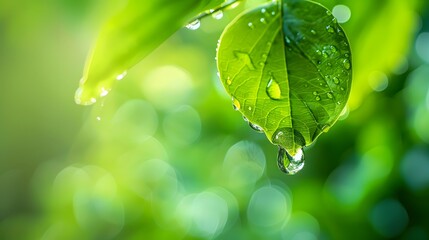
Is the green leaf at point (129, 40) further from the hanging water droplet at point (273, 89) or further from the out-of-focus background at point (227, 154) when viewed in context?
the out-of-focus background at point (227, 154)

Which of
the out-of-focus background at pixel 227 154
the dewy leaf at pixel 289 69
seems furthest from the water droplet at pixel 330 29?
the out-of-focus background at pixel 227 154

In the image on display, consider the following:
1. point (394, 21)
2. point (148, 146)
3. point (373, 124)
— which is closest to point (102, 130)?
point (148, 146)

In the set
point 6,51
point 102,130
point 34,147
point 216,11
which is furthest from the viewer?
point 34,147

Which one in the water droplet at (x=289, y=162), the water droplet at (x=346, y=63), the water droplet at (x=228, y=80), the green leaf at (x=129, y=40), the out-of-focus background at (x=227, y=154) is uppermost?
the green leaf at (x=129, y=40)

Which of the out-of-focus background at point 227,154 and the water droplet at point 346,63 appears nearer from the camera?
the water droplet at point 346,63

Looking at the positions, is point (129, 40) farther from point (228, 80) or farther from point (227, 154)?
point (227, 154)

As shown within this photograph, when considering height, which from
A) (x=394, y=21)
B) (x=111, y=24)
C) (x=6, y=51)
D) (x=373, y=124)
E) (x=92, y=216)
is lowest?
(x=6, y=51)

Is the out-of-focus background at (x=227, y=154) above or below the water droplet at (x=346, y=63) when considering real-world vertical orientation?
below

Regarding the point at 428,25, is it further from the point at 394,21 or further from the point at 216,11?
the point at 216,11
